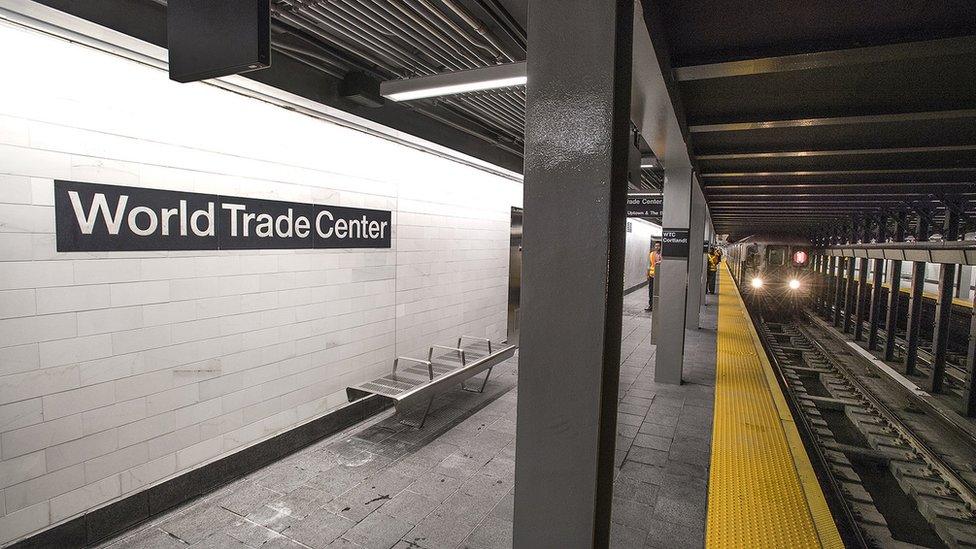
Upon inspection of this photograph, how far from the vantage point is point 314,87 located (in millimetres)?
3787

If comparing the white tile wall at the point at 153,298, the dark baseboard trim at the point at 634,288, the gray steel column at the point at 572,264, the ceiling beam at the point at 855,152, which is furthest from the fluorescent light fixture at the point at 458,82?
the dark baseboard trim at the point at 634,288

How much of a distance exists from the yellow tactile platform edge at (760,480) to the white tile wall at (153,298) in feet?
12.3

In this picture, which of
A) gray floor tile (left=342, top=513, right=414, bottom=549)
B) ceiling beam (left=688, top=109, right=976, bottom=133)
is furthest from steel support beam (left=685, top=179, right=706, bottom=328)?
gray floor tile (left=342, top=513, right=414, bottom=549)

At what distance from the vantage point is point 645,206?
9805 millimetres

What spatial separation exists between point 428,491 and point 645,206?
8.10 m

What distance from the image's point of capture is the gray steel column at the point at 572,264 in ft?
5.17

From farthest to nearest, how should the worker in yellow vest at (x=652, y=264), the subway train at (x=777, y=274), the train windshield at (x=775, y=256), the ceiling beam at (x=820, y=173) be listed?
1. the train windshield at (x=775, y=256)
2. the subway train at (x=777, y=274)
3. the worker in yellow vest at (x=652, y=264)
4. the ceiling beam at (x=820, y=173)

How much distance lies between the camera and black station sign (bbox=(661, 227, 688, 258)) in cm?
596

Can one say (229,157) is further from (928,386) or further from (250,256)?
(928,386)

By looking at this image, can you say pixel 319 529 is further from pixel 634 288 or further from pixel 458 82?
pixel 634 288

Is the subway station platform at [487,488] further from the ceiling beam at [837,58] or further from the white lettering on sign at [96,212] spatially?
the ceiling beam at [837,58]

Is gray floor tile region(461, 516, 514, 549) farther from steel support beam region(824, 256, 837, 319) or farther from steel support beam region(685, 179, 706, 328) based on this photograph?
steel support beam region(824, 256, 837, 319)

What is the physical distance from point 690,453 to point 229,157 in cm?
491

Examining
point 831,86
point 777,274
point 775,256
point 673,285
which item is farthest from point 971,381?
point 775,256
